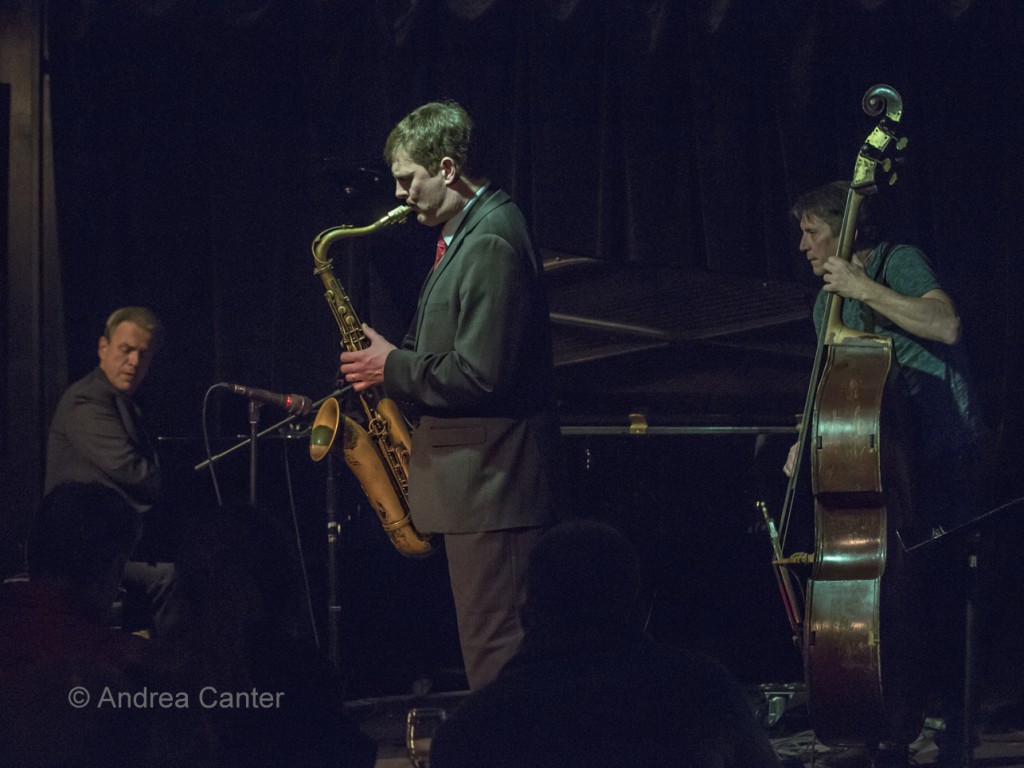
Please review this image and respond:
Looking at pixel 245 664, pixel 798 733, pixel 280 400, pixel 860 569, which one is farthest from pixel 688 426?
pixel 245 664

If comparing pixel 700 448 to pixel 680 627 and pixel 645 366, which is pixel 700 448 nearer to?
pixel 645 366

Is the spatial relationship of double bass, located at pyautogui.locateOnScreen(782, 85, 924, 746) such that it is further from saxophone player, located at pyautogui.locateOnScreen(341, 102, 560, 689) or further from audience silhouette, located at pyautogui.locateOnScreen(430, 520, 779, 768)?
audience silhouette, located at pyautogui.locateOnScreen(430, 520, 779, 768)

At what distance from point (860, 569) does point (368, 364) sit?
1.28 meters

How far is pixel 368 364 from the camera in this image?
9.27 ft

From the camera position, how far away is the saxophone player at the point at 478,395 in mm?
2658

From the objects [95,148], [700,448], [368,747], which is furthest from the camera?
[95,148]

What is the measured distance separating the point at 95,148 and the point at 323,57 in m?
0.99

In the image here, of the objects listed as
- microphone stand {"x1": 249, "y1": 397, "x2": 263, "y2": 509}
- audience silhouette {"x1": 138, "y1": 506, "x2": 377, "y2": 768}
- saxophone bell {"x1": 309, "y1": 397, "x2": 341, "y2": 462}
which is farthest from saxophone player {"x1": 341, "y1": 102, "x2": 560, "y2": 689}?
microphone stand {"x1": 249, "y1": 397, "x2": 263, "y2": 509}

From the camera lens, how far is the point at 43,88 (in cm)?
492

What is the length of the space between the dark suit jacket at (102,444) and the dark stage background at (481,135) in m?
0.17

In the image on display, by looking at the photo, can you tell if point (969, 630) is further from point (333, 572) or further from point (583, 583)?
point (333, 572)

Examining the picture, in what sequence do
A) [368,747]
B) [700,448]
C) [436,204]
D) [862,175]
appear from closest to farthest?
[368,747] → [436,204] → [862,175] → [700,448]

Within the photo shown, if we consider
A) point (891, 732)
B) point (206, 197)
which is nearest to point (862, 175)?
point (891, 732)

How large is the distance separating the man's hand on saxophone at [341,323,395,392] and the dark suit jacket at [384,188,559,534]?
6 cm
